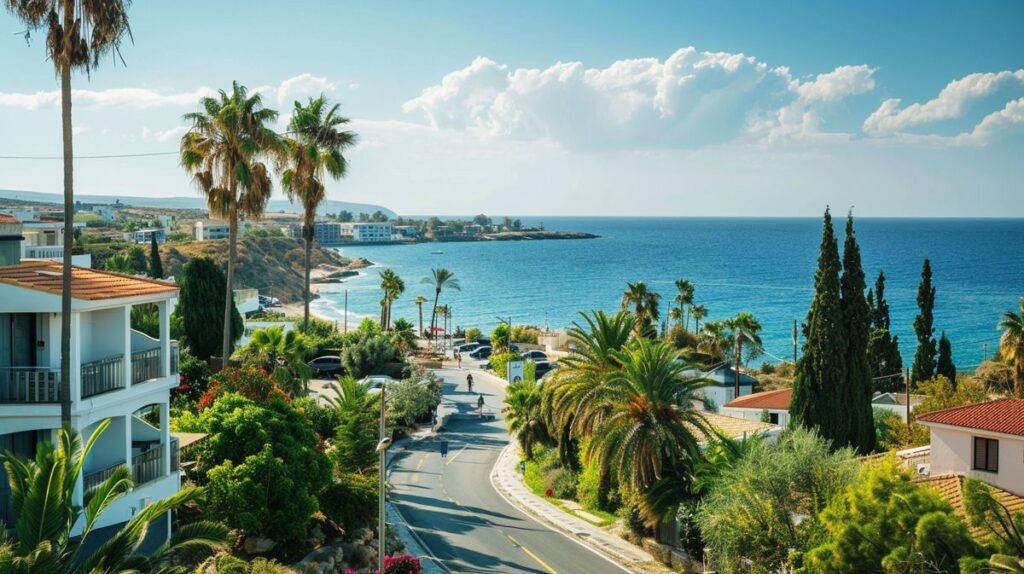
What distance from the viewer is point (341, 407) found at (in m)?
37.1

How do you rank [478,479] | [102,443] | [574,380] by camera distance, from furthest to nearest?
[478,479] < [574,380] < [102,443]

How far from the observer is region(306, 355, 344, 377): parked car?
5990 cm

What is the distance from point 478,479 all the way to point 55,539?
27.7 metres

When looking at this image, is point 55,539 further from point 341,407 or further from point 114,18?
point 341,407

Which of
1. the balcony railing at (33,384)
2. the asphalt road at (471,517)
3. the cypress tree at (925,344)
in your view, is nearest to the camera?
the balcony railing at (33,384)

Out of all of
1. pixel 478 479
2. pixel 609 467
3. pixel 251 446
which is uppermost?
pixel 251 446

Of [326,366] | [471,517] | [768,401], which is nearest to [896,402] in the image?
[768,401]

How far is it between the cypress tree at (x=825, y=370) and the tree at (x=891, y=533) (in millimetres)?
17815

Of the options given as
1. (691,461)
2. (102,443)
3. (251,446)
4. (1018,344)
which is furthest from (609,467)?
(1018,344)

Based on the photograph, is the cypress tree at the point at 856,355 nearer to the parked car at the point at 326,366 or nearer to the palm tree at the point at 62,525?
the palm tree at the point at 62,525

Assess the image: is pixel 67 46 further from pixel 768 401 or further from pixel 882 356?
pixel 882 356

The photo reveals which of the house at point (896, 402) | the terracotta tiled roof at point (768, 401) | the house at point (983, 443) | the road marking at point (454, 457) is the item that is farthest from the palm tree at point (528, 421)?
the house at point (896, 402)

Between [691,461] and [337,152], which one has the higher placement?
[337,152]

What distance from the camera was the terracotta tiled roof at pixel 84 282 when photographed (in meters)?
20.2
